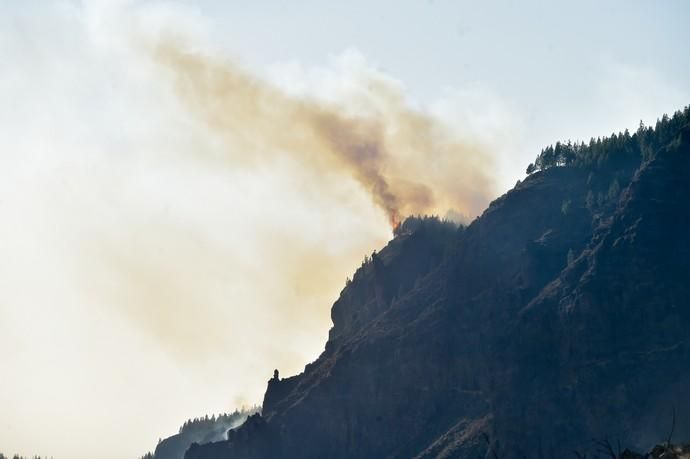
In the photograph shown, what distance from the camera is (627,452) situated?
180125 mm

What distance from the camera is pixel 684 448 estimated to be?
168125mm

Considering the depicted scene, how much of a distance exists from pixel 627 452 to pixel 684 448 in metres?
13.3

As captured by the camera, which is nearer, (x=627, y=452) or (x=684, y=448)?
(x=684, y=448)
